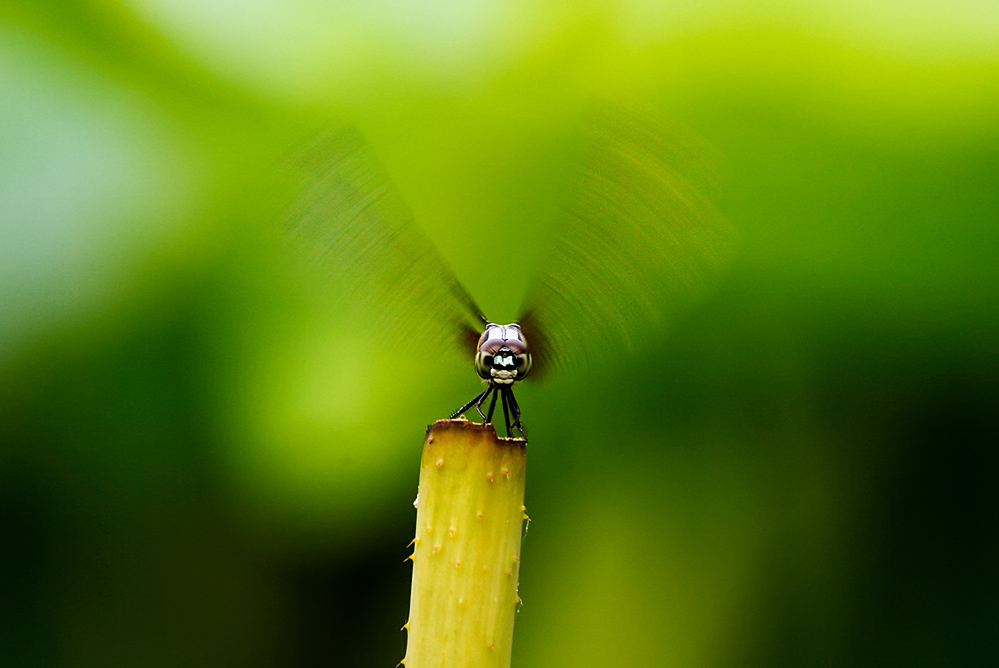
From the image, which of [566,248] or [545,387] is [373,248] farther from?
[545,387]

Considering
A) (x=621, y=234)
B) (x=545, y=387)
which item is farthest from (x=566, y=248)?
(x=545, y=387)

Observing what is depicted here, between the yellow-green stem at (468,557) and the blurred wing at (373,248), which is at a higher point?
the blurred wing at (373,248)

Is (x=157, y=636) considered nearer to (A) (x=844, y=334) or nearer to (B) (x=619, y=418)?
(B) (x=619, y=418)

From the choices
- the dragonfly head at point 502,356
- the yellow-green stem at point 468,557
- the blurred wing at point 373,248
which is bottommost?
the yellow-green stem at point 468,557

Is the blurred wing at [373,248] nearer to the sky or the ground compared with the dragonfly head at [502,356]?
nearer to the sky

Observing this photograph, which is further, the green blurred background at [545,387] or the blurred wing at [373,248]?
the green blurred background at [545,387]

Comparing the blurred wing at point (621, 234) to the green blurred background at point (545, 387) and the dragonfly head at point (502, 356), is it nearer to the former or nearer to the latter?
the dragonfly head at point (502, 356)

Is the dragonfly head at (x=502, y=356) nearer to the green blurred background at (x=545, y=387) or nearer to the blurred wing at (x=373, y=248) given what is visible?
the blurred wing at (x=373, y=248)

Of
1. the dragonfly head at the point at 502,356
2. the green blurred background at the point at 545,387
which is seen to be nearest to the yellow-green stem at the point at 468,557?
the dragonfly head at the point at 502,356
